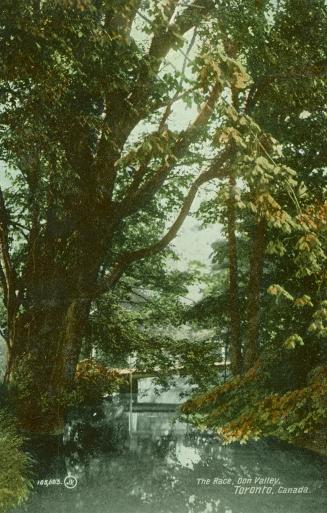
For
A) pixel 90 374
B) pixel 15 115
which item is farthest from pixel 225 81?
pixel 90 374

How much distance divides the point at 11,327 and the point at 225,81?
952 cm

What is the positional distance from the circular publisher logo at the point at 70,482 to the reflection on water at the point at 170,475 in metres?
0.07

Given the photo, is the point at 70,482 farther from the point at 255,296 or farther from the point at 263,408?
the point at 255,296

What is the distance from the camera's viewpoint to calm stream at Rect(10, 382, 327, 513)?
729 centimetres

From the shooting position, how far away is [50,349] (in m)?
10.1

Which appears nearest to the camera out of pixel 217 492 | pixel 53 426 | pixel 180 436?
pixel 217 492

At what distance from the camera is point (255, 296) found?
41.9 feet

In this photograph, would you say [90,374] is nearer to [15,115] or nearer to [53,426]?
[53,426]

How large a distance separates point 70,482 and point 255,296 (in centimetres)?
703

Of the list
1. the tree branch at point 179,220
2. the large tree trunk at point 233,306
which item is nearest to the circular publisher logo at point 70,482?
the tree branch at point 179,220

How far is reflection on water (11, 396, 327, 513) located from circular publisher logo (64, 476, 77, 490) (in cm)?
7

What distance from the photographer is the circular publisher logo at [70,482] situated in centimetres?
809

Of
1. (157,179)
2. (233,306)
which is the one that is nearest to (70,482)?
(157,179)

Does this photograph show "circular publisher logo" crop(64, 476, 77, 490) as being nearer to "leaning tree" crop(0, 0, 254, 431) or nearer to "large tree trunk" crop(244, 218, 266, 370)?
"leaning tree" crop(0, 0, 254, 431)
